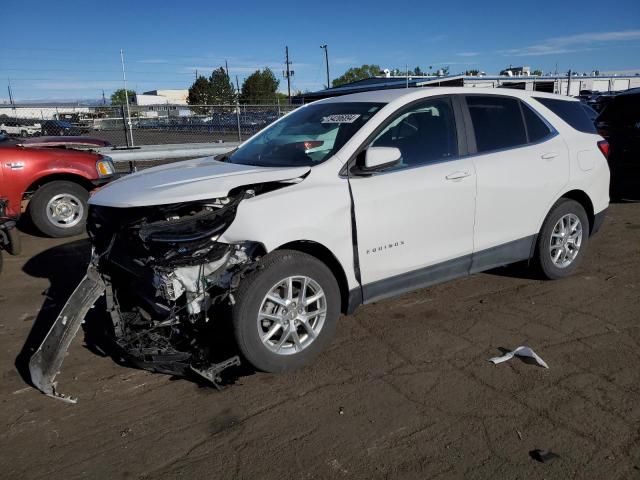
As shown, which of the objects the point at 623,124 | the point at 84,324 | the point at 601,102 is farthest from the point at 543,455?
the point at 601,102

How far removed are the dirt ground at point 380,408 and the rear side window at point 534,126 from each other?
1.52 meters

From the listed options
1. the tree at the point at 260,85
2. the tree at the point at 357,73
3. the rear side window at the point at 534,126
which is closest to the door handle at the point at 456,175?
the rear side window at the point at 534,126

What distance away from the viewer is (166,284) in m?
Result: 3.22

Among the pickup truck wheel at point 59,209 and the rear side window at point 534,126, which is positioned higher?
the rear side window at point 534,126

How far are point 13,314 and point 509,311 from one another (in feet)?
14.3

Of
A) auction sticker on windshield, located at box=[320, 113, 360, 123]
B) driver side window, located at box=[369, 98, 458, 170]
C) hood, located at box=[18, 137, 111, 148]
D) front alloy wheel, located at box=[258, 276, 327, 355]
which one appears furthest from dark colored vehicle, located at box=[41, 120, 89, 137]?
front alloy wheel, located at box=[258, 276, 327, 355]

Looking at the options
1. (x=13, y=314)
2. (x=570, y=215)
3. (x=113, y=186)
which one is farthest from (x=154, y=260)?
(x=570, y=215)

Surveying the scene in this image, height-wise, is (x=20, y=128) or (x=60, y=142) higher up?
(x=20, y=128)

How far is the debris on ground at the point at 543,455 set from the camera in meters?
2.71

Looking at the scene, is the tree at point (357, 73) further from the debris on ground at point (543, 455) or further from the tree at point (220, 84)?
the debris on ground at point (543, 455)

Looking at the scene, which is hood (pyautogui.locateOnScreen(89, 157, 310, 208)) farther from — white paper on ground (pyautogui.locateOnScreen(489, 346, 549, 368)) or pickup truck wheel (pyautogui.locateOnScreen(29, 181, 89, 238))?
pickup truck wheel (pyautogui.locateOnScreen(29, 181, 89, 238))

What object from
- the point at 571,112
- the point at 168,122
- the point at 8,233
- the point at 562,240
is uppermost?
the point at 168,122

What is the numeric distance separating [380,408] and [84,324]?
9.02 feet

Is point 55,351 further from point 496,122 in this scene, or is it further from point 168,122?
point 168,122
